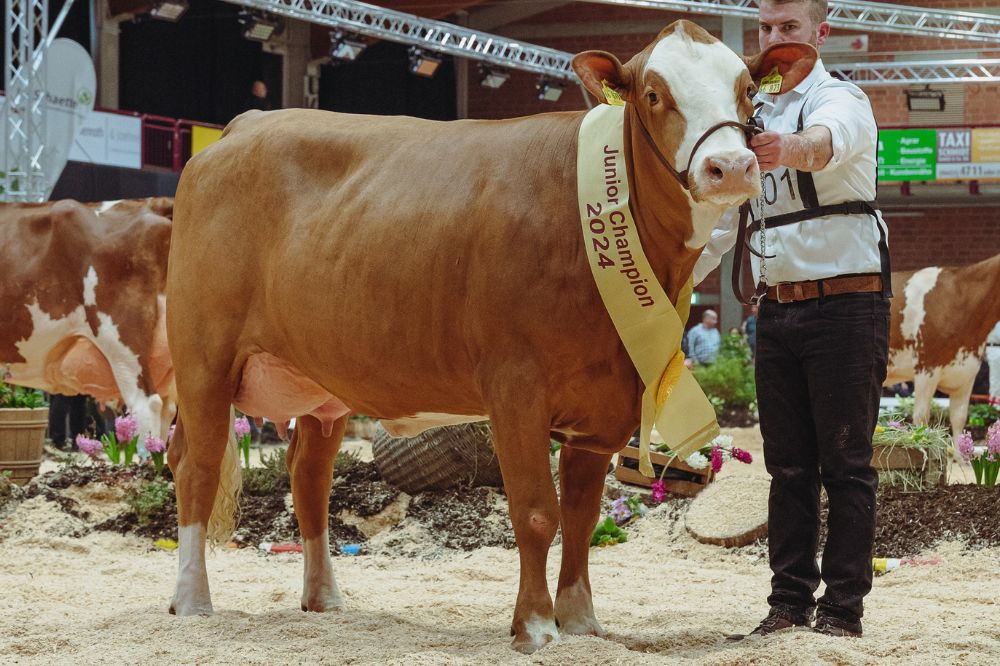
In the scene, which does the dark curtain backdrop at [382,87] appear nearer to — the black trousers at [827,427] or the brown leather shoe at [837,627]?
the black trousers at [827,427]

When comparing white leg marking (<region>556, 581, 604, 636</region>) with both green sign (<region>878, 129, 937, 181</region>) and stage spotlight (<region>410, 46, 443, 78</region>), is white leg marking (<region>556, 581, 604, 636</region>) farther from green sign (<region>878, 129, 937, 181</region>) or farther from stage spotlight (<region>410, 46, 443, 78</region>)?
green sign (<region>878, 129, 937, 181</region>)

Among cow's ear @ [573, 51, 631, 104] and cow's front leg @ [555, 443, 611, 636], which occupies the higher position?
cow's ear @ [573, 51, 631, 104]

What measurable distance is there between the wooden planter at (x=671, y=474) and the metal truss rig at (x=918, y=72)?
1572 centimetres

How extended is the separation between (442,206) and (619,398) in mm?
842

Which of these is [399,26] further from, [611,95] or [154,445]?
[611,95]

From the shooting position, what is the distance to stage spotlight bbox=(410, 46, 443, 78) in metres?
21.1

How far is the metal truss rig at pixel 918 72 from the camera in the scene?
21484 mm

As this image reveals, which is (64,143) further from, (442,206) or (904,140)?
(904,140)

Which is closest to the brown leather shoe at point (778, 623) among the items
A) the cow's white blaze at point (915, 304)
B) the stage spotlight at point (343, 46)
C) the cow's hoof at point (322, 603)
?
the cow's hoof at point (322, 603)

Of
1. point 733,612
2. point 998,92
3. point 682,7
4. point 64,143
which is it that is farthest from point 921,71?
point 733,612

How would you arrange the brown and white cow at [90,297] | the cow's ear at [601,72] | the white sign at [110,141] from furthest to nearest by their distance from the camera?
the white sign at [110,141], the brown and white cow at [90,297], the cow's ear at [601,72]

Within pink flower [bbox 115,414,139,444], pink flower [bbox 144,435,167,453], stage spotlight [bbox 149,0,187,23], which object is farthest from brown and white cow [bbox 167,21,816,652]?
stage spotlight [bbox 149,0,187,23]

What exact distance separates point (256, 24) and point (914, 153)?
1239cm

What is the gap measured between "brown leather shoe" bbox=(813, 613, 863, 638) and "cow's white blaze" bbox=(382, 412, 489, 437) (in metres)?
1.25
